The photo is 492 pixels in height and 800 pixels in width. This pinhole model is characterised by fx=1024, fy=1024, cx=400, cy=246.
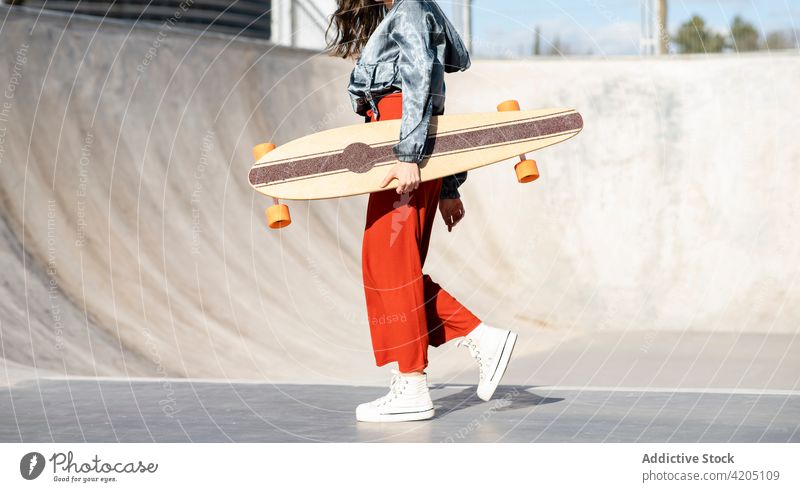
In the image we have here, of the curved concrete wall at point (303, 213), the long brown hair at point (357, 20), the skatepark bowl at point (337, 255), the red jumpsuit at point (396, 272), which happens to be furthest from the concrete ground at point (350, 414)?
the curved concrete wall at point (303, 213)

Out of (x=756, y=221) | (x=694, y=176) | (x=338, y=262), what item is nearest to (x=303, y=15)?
(x=338, y=262)

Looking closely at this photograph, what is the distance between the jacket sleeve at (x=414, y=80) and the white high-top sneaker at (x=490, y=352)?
890mm

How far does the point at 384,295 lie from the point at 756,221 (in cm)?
1064

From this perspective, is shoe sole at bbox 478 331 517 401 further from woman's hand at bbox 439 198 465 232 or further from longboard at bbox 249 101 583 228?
longboard at bbox 249 101 583 228

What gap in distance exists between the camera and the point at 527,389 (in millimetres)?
5422

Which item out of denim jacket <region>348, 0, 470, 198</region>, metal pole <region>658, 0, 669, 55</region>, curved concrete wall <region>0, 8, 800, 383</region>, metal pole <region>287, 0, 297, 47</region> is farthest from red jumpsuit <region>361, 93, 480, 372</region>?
metal pole <region>658, 0, 669, 55</region>

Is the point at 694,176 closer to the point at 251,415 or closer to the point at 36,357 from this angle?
the point at 36,357

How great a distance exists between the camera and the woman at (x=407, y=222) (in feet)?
14.2

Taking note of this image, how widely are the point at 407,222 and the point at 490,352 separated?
0.72 meters

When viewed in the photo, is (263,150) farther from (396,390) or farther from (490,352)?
(490,352)

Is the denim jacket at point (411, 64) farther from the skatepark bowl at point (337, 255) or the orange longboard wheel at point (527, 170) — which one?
the skatepark bowl at point (337, 255)

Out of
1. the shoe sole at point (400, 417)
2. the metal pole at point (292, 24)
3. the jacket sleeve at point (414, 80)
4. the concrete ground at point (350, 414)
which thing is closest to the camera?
the concrete ground at point (350, 414)

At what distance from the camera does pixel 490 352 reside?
184 inches

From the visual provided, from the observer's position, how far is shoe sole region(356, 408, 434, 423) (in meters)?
4.45
